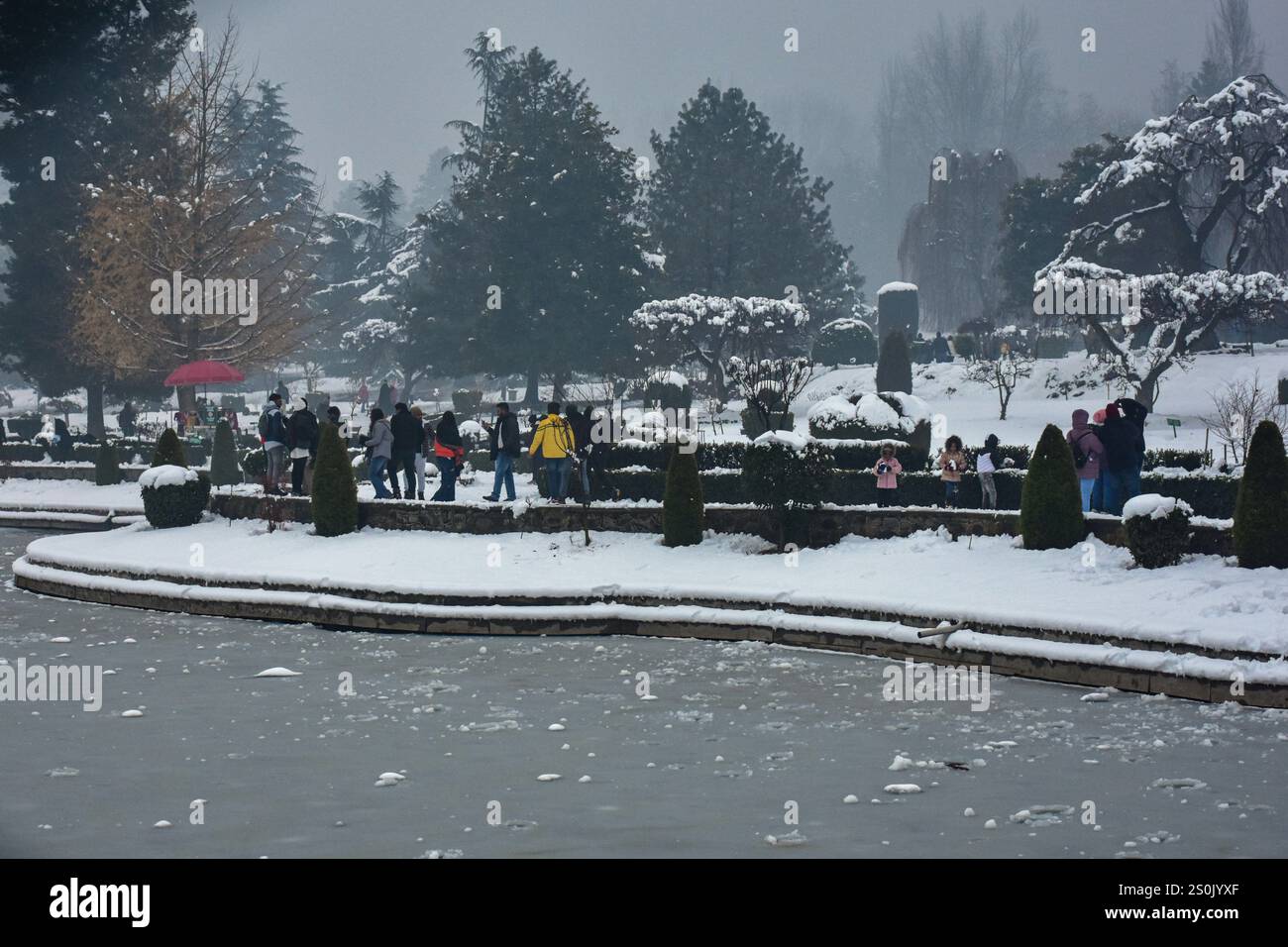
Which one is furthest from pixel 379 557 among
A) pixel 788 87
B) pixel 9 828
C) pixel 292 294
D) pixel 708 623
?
pixel 788 87

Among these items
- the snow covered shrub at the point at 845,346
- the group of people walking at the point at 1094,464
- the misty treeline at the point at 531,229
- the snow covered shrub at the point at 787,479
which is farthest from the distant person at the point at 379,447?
the snow covered shrub at the point at 845,346

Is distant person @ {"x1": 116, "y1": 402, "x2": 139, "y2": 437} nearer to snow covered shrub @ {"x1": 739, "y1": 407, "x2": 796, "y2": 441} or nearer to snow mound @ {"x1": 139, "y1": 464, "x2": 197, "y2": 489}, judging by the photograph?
snow covered shrub @ {"x1": 739, "y1": 407, "x2": 796, "y2": 441}

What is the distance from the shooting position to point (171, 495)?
26.3 metres

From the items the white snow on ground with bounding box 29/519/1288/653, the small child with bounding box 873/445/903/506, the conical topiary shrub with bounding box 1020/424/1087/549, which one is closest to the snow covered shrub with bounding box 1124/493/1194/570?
the white snow on ground with bounding box 29/519/1288/653

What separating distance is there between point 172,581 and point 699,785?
13006 millimetres

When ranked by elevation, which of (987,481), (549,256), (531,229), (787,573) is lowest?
(787,573)

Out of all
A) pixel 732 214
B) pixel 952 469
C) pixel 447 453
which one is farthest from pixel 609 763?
pixel 732 214

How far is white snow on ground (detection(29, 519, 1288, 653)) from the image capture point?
627 inches

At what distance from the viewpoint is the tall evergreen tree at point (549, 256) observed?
56.7 m

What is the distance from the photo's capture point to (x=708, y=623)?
1833cm

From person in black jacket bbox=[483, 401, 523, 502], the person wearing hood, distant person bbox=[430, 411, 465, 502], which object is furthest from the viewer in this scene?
distant person bbox=[430, 411, 465, 502]

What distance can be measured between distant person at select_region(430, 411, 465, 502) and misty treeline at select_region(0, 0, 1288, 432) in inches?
874

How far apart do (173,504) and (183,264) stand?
21.2m

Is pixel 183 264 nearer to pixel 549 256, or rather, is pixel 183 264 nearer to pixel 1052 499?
pixel 549 256
